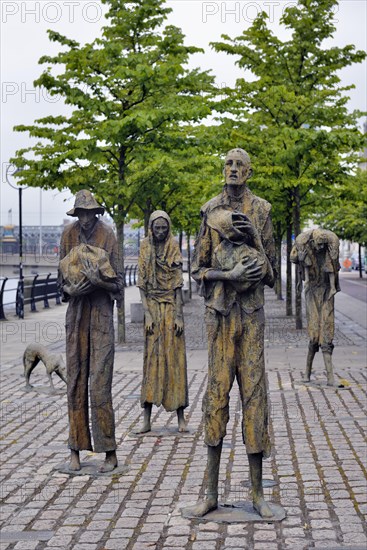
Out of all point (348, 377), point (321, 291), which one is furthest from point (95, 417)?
point (348, 377)

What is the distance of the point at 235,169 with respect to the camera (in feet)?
22.0

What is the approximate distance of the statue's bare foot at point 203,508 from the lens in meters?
6.66

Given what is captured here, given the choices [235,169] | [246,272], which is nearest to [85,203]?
[235,169]

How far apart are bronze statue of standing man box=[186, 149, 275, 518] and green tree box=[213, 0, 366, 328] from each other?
15160 millimetres

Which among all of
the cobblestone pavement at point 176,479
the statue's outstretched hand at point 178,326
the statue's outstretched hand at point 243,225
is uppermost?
the statue's outstretched hand at point 243,225

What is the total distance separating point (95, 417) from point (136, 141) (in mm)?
13198

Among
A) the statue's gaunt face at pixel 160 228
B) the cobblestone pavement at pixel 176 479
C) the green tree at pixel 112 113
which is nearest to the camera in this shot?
the cobblestone pavement at pixel 176 479

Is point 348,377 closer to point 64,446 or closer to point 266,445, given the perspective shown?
point 64,446

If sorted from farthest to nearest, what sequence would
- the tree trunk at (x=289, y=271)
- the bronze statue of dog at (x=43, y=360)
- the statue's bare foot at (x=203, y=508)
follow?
the tree trunk at (x=289, y=271), the bronze statue of dog at (x=43, y=360), the statue's bare foot at (x=203, y=508)

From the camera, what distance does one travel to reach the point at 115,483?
25.7ft

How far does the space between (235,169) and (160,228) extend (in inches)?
150

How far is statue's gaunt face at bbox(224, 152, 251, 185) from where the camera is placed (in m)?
6.71

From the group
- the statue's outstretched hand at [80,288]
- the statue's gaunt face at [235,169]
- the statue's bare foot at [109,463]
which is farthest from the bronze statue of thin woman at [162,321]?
the statue's gaunt face at [235,169]

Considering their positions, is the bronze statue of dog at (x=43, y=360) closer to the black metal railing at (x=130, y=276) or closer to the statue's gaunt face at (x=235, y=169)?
the statue's gaunt face at (x=235, y=169)
